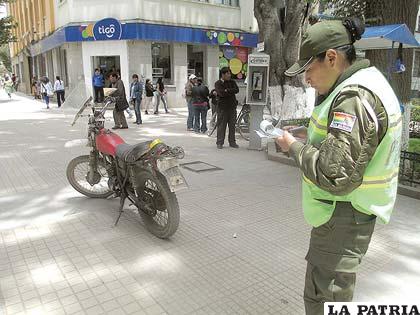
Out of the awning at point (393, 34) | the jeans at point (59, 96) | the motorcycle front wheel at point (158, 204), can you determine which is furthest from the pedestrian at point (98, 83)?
the motorcycle front wheel at point (158, 204)

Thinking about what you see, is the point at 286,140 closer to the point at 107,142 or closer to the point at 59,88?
the point at 107,142

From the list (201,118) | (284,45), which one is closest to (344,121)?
(284,45)

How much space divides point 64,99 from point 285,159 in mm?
16759

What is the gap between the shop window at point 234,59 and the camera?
20.9m

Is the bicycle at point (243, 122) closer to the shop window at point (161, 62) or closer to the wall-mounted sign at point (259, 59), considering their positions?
the wall-mounted sign at point (259, 59)

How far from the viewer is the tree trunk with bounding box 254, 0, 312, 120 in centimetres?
929

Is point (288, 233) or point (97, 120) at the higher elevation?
point (97, 120)

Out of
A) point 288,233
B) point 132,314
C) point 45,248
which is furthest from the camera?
point 288,233

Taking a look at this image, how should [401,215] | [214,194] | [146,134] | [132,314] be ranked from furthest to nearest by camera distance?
[146,134], [214,194], [401,215], [132,314]

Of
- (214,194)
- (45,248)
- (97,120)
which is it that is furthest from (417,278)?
(97,120)

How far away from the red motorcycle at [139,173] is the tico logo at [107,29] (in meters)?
13.6

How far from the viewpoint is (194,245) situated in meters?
3.93

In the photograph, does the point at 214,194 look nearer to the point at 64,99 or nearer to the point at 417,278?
the point at 417,278

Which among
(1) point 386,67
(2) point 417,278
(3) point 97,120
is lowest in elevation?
(2) point 417,278
